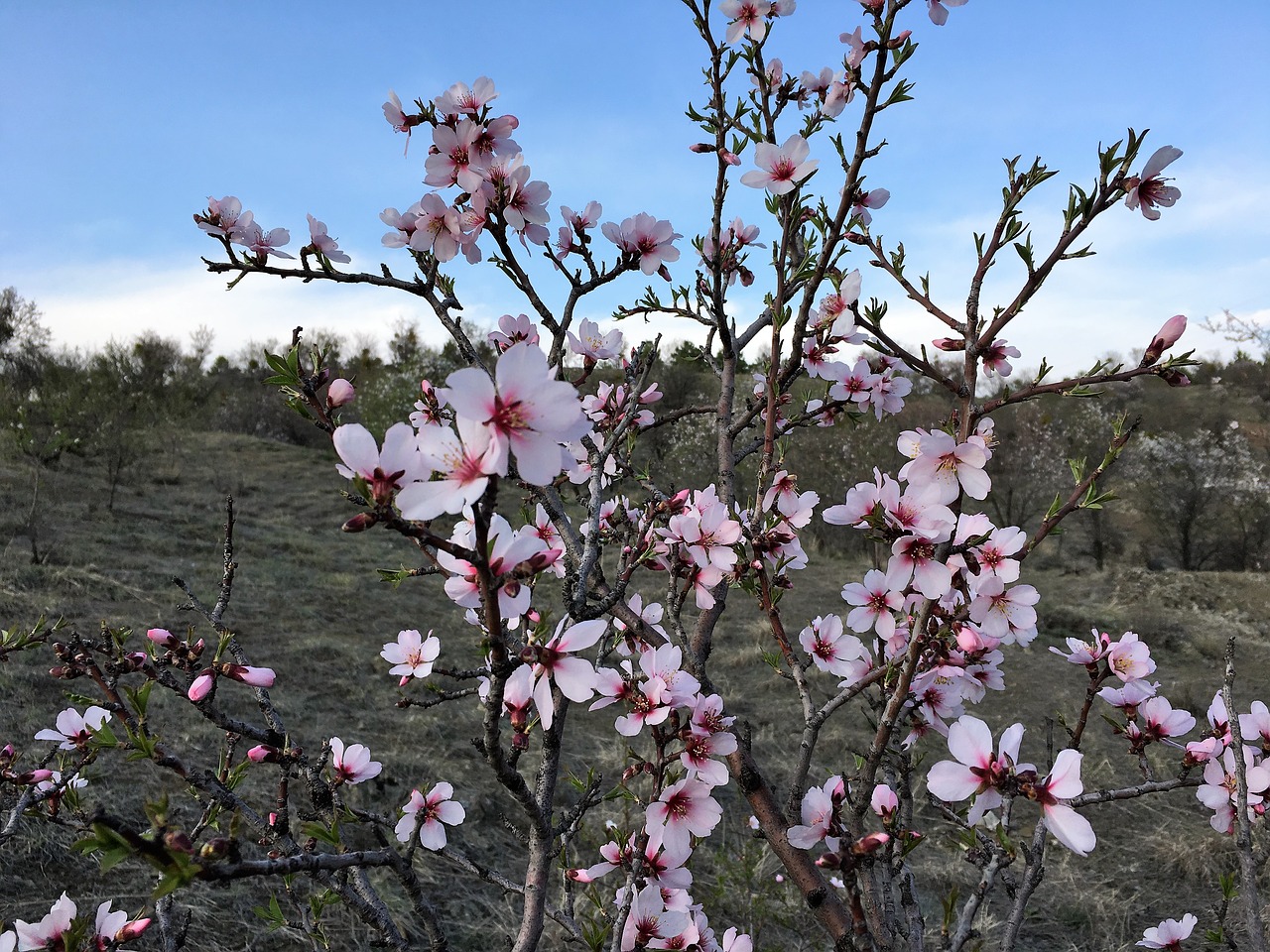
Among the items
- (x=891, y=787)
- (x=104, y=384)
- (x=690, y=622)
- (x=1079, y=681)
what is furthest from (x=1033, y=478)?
(x=104, y=384)

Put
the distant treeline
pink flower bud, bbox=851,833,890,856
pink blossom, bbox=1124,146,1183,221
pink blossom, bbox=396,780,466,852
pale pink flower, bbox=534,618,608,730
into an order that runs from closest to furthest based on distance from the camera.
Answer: pale pink flower, bbox=534,618,608,730 < pink flower bud, bbox=851,833,890,856 < pink blossom, bbox=1124,146,1183,221 < pink blossom, bbox=396,780,466,852 < the distant treeline

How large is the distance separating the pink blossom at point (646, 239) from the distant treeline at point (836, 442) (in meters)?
6.92

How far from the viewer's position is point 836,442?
40.1 feet

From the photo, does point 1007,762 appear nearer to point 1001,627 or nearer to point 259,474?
point 1001,627

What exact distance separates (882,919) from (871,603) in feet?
2.06

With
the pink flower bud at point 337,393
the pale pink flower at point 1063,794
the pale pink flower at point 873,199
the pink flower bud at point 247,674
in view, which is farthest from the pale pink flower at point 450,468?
the pale pink flower at point 873,199

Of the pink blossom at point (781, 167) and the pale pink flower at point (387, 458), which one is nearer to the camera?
the pale pink flower at point (387, 458)

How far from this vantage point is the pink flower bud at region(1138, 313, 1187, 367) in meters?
1.28

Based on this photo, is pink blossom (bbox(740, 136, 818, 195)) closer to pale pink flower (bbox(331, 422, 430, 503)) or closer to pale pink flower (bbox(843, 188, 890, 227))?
pale pink flower (bbox(843, 188, 890, 227))

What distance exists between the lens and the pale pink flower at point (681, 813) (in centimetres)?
135

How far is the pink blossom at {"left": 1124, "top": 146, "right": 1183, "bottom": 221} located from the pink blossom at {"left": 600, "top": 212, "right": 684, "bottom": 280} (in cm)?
91

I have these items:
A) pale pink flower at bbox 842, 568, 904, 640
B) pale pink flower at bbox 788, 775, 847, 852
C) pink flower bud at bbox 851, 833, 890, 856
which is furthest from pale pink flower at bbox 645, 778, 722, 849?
pale pink flower at bbox 842, 568, 904, 640

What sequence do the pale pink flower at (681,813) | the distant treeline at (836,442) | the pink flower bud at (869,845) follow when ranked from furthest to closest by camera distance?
1. the distant treeline at (836,442)
2. the pale pink flower at (681,813)
3. the pink flower bud at (869,845)

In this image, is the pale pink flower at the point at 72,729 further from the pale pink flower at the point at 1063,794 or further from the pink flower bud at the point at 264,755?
the pale pink flower at the point at 1063,794
